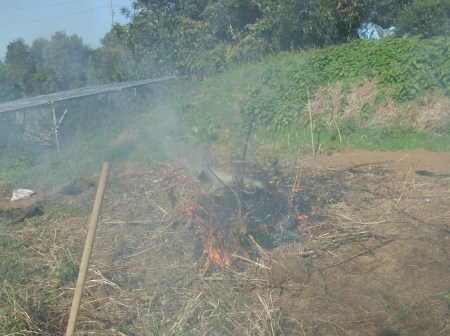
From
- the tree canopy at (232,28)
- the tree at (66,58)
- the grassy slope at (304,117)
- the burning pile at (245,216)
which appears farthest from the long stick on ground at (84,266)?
the tree at (66,58)

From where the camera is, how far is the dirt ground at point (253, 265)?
435 centimetres

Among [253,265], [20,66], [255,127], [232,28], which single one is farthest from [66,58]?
[253,265]

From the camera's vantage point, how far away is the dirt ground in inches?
171

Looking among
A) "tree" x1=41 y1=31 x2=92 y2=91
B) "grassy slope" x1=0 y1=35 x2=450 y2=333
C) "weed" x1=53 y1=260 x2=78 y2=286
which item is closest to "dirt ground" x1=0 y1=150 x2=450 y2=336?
"weed" x1=53 y1=260 x2=78 y2=286

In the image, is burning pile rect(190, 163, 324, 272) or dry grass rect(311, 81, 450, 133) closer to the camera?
burning pile rect(190, 163, 324, 272)

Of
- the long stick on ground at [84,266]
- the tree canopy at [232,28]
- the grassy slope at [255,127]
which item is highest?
the tree canopy at [232,28]

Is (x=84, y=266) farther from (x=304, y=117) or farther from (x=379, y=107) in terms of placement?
(x=304, y=117)

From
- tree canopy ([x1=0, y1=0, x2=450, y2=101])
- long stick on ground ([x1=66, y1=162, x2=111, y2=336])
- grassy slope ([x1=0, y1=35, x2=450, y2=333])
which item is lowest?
grassy slope ([x1=0, y1=35, x2=450, y2=333])

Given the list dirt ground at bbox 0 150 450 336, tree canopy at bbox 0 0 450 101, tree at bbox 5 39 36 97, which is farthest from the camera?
tree at bbox 5 39 36 97

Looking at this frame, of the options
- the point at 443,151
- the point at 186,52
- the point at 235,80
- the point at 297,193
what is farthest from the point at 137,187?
the point at 186,52

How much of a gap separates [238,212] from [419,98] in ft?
23.4

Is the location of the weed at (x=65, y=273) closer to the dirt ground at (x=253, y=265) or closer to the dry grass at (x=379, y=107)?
the dirt ground at (x=253, y=265)

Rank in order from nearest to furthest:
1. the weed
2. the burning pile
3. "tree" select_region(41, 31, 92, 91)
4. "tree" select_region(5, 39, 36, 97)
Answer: the weed → the burning pile → "tree" select_region(5, 39, 36, 97) → "tree" select_region(41, 31, 92, 91)

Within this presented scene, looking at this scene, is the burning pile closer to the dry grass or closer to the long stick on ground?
Answer: the long stick on ground
